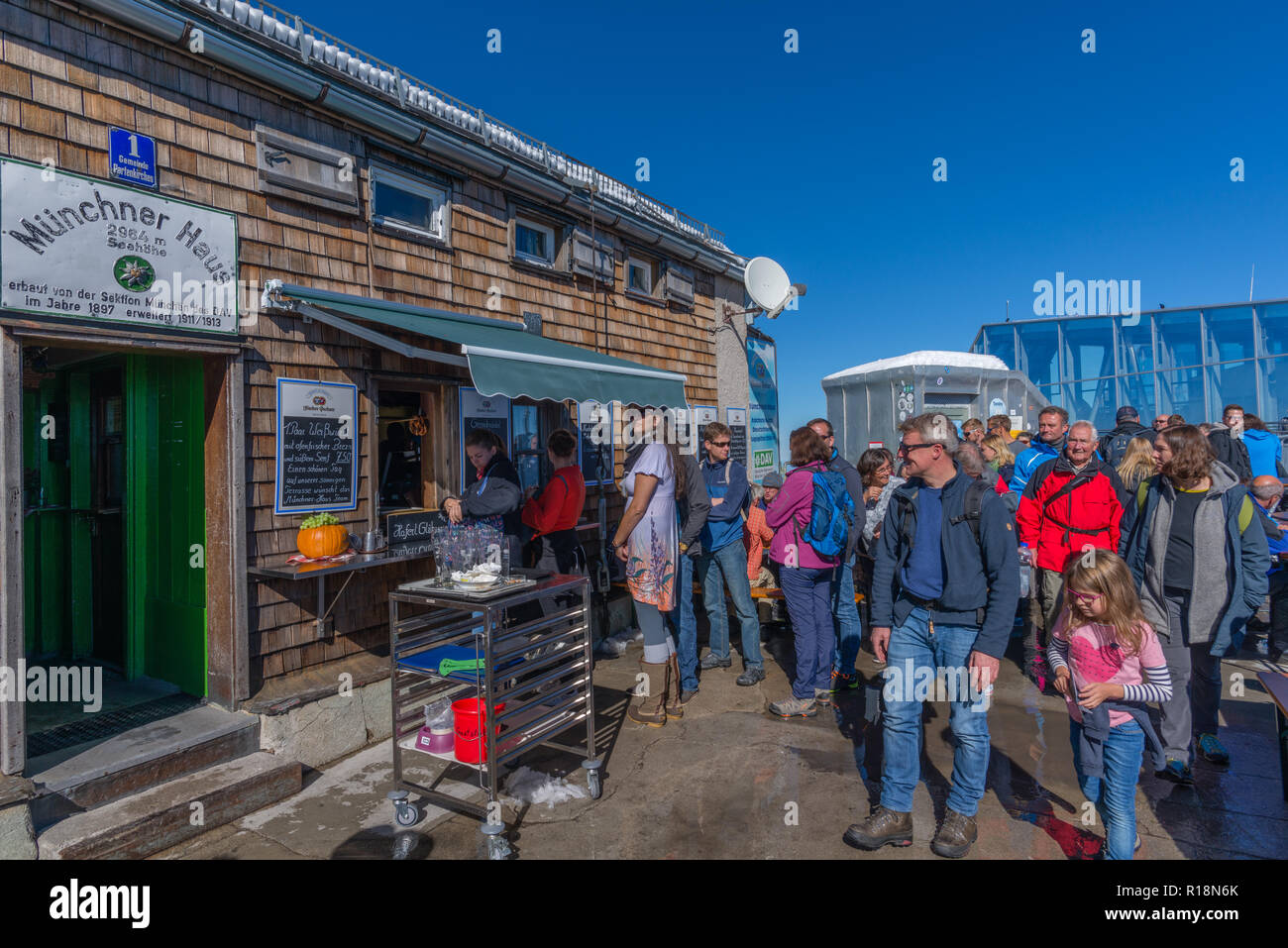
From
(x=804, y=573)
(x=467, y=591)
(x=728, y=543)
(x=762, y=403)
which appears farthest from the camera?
(x=762, y=403)

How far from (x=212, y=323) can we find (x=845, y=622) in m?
5.00

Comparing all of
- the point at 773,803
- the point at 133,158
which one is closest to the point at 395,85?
the point at 133,158

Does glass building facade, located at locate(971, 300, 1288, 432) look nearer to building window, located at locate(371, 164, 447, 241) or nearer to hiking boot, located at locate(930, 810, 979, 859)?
hiking boot, located at locate(930, 810, 979, 859)

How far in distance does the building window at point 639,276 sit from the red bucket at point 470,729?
5.95 meters

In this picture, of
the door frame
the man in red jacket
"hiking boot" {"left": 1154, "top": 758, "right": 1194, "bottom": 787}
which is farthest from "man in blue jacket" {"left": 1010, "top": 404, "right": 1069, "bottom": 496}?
the door frame

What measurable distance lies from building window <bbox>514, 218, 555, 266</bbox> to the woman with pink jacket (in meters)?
3.49

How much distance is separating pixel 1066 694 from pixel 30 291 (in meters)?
5.28

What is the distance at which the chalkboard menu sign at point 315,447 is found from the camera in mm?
4629

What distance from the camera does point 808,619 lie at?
511 centimetres

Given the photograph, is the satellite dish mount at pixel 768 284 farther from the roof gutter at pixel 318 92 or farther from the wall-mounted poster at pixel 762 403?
the roof gutter at pixel 318 92

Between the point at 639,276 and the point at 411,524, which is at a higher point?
the point at 639,276

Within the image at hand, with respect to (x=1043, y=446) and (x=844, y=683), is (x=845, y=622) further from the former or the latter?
(x=1043, y=446)

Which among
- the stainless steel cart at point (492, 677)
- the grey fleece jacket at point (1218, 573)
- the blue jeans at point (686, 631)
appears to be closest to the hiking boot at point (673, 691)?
the blue jeans at point (686, 631)
